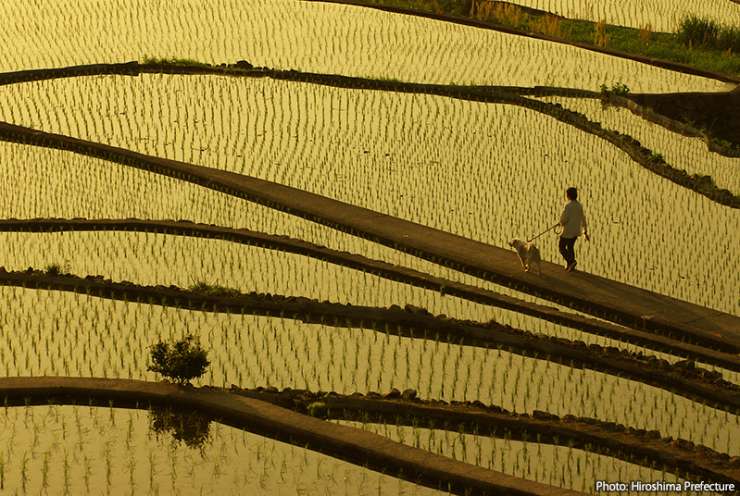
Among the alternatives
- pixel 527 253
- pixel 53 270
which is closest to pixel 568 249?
pixel 527 253

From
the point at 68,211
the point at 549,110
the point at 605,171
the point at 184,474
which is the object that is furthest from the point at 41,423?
the point at 549,110

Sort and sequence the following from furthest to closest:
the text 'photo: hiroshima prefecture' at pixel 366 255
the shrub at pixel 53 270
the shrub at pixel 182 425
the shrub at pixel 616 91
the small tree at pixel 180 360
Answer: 1. the shrub at pixel 616 91
2. the shrub at pixel 53 270
3. the small tree at pixel 180 360
4. the shrub at pixel 182 425
5. the text 'photo: hiroshima prefecture' at pixel 366 255

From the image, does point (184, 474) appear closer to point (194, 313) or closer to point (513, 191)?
point (194, 313)

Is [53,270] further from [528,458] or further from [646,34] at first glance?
[646,34]

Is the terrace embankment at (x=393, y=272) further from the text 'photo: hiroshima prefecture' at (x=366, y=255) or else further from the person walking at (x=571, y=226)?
the person walking at (x=571, y=226)

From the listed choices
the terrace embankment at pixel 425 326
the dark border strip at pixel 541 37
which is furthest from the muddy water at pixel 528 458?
the dark border strip at pixel 541 37

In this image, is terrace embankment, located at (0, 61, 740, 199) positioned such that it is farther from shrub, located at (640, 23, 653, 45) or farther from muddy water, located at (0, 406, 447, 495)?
muddy water, located at (0, 406, 447, 495)
